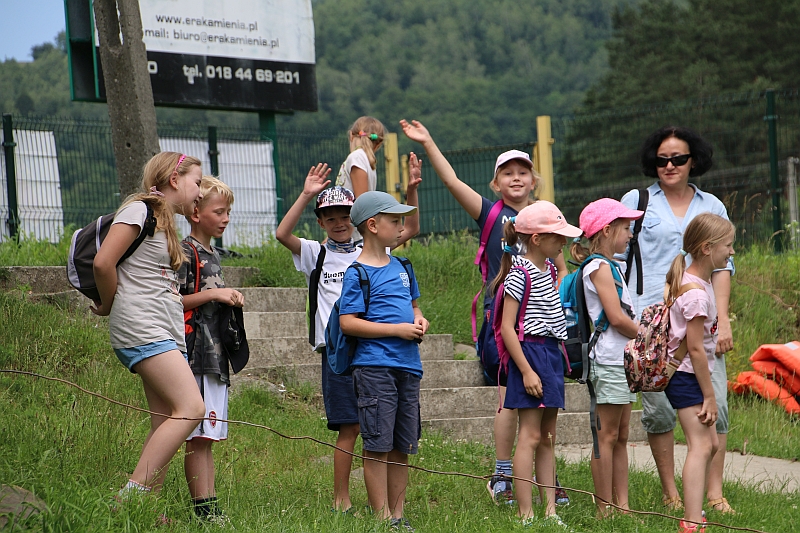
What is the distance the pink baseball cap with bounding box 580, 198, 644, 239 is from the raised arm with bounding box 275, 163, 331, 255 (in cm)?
138

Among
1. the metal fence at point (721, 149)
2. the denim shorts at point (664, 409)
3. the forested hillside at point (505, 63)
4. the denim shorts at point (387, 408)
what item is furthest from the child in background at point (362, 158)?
the forested hillside at point (505, 63)

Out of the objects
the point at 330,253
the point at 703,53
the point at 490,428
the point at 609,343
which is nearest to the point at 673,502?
the point at 609,343

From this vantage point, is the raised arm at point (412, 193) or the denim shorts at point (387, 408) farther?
the raised arm at point (412, 193)

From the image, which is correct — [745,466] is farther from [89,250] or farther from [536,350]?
[89,250]

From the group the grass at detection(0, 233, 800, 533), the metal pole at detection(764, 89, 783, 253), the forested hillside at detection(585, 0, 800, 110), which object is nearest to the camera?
the grass at detection(0, 233, 800, 533)

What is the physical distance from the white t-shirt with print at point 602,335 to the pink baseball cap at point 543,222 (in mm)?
232

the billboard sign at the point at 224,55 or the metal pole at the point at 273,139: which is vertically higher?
the billboard sign at the point at 224,55

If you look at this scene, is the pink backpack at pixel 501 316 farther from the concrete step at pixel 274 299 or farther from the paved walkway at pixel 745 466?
the concrete step at pixel 274 299

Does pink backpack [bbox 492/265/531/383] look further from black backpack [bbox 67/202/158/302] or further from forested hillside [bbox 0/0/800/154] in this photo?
forested hillside [bbox 0/0/800/154]

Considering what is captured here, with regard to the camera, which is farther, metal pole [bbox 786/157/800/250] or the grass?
metal pole [bbox 786/157/800/250]

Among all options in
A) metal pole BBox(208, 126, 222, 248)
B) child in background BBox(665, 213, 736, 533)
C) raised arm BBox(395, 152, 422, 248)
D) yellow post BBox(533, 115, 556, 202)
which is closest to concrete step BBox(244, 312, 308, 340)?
raised arm BBox(395, 152, 422, 248)

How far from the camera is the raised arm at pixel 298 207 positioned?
498 centimetres

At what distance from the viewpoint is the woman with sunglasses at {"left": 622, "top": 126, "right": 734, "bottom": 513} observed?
16.5 ft

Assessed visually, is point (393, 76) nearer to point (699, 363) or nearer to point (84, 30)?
point (84, 30)
